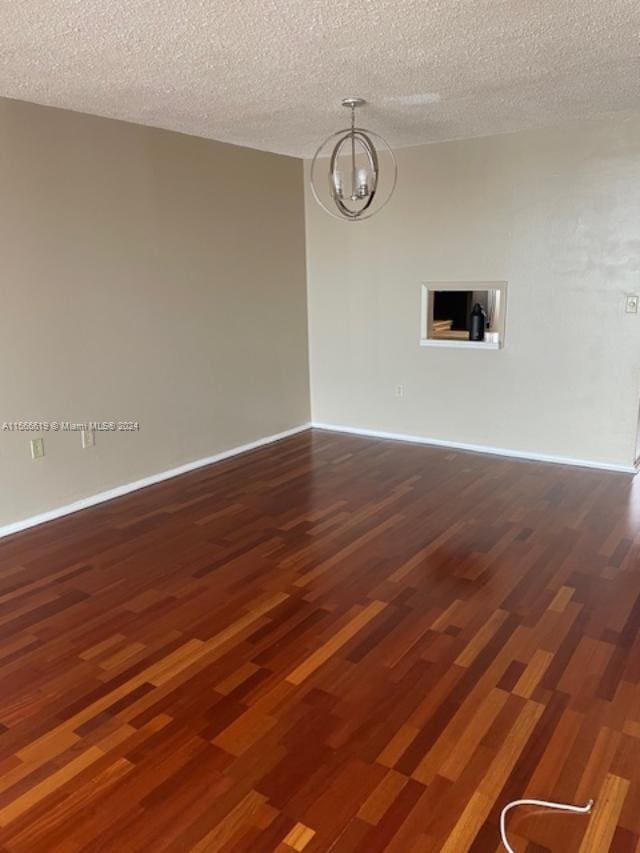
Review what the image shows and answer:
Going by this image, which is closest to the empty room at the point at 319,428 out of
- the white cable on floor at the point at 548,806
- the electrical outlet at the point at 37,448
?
the white cable on floor at the point at 548,806

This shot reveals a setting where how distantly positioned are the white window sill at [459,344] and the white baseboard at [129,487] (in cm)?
145

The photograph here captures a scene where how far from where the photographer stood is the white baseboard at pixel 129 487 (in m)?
3.65

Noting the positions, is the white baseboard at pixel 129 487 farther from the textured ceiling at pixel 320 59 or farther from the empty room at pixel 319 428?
the textured ceiling at pixel 320 59

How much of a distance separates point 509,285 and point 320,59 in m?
2.43

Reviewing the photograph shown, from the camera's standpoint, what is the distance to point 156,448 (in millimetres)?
4387

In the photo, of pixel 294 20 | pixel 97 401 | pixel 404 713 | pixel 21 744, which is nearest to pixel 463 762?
pixel 404 713

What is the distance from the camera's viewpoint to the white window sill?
15.6 ft

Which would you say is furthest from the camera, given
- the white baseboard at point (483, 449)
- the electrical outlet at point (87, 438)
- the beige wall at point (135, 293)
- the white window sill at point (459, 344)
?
the white window sill at point (459, 344)

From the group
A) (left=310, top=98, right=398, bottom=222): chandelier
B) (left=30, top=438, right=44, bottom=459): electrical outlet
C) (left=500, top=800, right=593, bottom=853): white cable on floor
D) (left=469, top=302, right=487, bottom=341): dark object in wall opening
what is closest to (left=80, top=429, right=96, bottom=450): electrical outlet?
(left=30, top=438, right=44, bottom=459): electrical outlet

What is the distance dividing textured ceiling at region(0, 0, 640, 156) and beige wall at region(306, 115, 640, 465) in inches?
20.1

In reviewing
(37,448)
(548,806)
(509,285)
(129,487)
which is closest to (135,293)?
(37,448)

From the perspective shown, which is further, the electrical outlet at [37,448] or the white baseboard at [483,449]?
the white baseboard at [483,449]

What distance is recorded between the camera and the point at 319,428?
5.81 m

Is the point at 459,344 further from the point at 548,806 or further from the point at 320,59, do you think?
the point at 548,806
